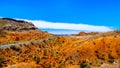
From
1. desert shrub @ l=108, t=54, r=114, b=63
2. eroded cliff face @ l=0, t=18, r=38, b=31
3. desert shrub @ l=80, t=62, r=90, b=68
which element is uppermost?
eroded cliff face @ l=0, t=18, r=38, b=31

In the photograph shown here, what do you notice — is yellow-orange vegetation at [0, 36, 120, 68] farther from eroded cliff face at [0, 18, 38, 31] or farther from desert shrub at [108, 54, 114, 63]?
eroded cliff face at [0, 18, 38, 31]

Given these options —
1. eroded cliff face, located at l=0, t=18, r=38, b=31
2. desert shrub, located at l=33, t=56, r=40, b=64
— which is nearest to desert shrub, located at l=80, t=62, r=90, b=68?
desert shrub, located at l=33, t=56, r=40, b=64

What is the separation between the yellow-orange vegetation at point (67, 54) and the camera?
76750 millimetres

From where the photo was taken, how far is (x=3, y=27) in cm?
12225

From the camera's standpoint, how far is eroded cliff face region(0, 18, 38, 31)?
124375 mm

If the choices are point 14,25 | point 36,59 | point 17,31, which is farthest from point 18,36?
point 36,59

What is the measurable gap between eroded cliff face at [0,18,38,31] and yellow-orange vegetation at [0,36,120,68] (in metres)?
36.6

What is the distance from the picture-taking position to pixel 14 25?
12744 cm

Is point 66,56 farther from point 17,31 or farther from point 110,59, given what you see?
point 17,31

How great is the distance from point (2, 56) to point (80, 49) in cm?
1617

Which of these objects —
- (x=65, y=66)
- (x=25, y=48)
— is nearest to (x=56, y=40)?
(x=25, y=48)

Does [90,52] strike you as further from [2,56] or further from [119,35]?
[2,56]

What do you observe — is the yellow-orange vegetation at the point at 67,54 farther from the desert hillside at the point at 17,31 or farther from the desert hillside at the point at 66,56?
the desert hillside at the point at 17,31

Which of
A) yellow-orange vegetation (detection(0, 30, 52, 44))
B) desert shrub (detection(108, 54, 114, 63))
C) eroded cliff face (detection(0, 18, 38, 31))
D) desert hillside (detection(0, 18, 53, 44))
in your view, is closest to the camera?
desert shrub (detection(108, 54, 114, 63))
